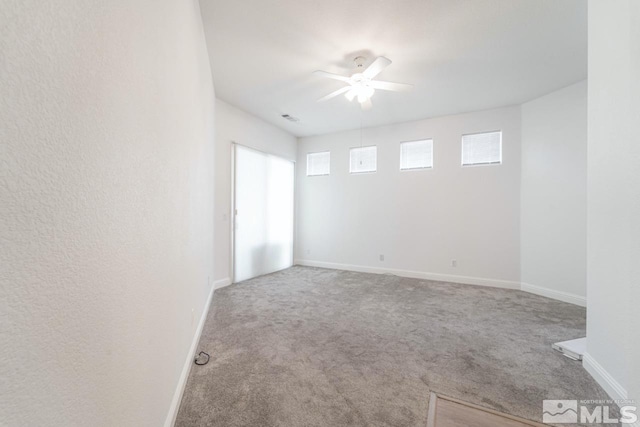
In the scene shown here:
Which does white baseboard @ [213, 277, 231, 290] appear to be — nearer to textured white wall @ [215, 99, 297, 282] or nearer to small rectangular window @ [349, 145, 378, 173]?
textured white wall @ [215, 99, 297, 282]

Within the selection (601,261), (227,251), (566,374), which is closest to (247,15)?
(227,251)

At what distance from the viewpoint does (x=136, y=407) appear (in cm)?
→ 92

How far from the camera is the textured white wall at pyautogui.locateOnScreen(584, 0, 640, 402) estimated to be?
145cm

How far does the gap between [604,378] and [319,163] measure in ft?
16.2

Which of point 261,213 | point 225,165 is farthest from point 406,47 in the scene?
point 261,213

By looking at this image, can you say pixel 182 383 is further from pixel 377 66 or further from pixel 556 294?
pixel 556 294

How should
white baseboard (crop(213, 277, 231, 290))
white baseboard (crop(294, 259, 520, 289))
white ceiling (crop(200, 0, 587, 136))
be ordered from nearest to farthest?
white ceiling (crop(200, 0, 587, 136)) < white baseboard (crop(213, 277, 231, 290)) < white baseboard (crop(294, 259, 520, 289))

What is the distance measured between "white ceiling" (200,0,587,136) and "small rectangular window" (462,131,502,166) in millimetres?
533

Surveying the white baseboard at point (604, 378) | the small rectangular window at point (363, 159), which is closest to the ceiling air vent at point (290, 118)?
the small rectangular window at point (363, 159)

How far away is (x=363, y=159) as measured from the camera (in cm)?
520

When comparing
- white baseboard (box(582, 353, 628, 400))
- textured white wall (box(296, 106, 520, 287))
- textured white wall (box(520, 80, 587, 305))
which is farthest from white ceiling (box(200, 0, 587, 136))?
white baseboard (box(582, 353, 628, 400))

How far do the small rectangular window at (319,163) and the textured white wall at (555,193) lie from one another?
11.3 ft

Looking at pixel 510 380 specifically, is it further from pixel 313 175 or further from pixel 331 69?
pixel 313 175

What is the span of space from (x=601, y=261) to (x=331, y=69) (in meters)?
3.06
